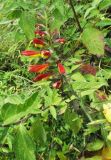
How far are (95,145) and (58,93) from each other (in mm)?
248

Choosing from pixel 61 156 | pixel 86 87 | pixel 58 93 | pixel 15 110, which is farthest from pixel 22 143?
pixel 61 156

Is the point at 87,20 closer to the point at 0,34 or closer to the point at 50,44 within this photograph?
the point at 50,44

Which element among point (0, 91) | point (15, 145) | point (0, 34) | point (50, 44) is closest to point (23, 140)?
point (15, 145)

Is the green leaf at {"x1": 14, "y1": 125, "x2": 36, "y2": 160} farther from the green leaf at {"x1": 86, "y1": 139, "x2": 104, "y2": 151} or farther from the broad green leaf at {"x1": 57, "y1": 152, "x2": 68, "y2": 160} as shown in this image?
the broad green leaf at {"x1": 57, "y1": 152, "x2": 68, "y2": 160}

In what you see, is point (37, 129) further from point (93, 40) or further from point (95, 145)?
point (93, 40)

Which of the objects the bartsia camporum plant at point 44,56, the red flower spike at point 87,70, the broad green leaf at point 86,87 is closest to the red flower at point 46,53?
the bartsia camporum plant at point 44,56

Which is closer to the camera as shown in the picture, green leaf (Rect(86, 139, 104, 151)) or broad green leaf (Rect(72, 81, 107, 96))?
broad green leaf (Rect(72, 81, 107, 96))

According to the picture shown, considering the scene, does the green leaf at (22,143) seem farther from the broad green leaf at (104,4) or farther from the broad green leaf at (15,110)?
the broad green leaf at (104,4)

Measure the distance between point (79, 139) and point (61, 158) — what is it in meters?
0.11

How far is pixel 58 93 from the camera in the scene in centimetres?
148

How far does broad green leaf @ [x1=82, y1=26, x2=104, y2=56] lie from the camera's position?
1.75 m

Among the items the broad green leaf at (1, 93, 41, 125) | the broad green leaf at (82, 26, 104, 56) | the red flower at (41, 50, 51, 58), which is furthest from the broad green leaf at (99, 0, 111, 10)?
the broad green leaf at (1, 93, 41, 125)

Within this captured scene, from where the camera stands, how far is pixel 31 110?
1020 mm

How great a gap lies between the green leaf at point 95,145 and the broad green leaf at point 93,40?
0.41m
